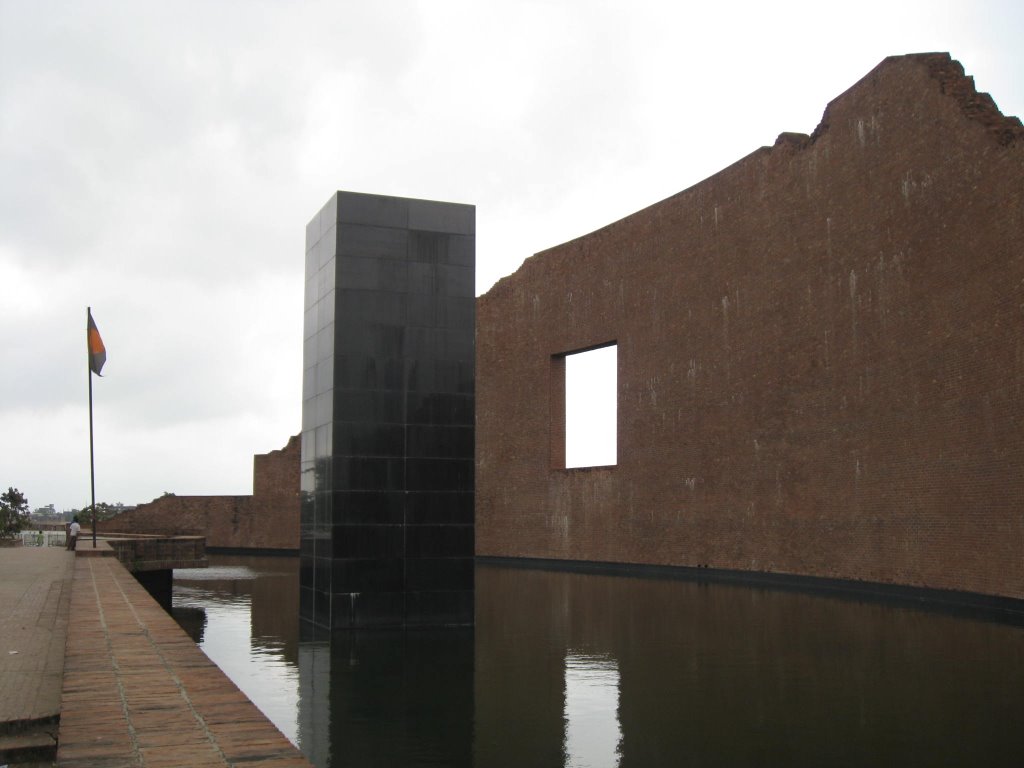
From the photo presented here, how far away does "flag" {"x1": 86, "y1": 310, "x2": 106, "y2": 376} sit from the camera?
20.4 m

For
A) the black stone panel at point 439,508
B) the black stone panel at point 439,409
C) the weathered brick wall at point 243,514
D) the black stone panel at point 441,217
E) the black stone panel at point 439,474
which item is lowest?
the weathered brick wall at point 243,514

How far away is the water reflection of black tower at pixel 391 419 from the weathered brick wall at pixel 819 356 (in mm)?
7774

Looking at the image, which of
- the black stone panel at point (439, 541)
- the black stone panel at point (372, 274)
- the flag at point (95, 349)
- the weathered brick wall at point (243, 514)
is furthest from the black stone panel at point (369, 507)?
the weathered brick wall at point (243, 514)

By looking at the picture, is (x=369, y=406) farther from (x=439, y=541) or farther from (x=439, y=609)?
(x=439, y=609)

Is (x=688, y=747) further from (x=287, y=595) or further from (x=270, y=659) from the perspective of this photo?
(x=287, y=595)

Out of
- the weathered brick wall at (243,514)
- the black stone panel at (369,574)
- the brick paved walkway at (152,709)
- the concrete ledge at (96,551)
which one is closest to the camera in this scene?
the brick paved walkway at (152,709)

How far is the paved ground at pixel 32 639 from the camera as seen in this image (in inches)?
221

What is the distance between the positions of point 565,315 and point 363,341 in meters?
15.2

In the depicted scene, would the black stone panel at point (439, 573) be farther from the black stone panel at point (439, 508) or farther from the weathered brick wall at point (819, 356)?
the weathered brick wall at point (819, 356)

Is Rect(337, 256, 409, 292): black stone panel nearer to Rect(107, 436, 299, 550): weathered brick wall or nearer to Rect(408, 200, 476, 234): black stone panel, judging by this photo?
Rect(408, 200, 476, 234): black stone panel

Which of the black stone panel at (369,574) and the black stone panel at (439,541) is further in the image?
the black stone panel at (439,541)

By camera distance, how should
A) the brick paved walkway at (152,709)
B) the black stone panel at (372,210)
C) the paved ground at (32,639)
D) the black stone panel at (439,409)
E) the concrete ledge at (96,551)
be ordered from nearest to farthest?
the brick paved walkway at (152,709) < the paved ground at (32,639) < the black stone panel at (372,210) < the black stone panel at (439,409) < the concrete ledge at (96,551)

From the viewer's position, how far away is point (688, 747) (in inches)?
283

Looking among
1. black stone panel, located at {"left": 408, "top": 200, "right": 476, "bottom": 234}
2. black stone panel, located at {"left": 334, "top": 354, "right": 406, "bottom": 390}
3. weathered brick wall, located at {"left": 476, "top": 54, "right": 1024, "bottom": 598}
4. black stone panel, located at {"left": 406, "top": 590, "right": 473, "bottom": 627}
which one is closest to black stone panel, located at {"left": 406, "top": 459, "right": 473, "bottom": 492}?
black stone panel, located at {"left": 334, "top": 354, "right": 406, "bottom": 390}
